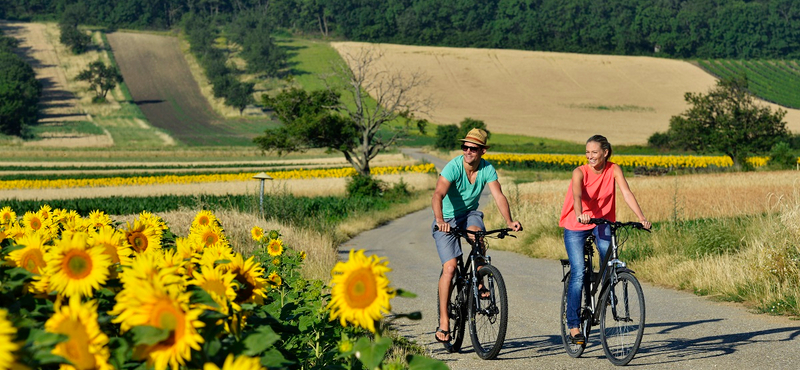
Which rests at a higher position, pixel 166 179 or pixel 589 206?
pixel 589 206

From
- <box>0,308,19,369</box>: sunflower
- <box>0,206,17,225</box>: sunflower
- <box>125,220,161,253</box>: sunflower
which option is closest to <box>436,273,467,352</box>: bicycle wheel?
<box>0,206,17,225</box>: sunflower

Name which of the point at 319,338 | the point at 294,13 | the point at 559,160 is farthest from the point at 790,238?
the point at 294,13

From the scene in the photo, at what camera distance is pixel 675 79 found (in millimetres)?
120938

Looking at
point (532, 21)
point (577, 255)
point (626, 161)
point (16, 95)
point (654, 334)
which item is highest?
point (532, 21)

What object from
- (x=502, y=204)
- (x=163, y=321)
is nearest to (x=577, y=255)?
(x=502, y=204)

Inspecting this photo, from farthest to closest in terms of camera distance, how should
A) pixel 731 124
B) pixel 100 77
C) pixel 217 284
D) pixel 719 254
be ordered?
1. pixel 100 77
2. pixel 731 124
3. pixel 719 254
4. pixel 217 284

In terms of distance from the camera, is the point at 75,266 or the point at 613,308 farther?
the point at 613,308

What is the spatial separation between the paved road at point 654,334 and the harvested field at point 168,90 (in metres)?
81.1

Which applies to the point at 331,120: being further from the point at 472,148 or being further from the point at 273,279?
the point at 273,279

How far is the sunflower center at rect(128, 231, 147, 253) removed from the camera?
4.61 m

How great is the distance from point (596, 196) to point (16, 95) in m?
98.2

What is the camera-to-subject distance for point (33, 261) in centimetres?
359

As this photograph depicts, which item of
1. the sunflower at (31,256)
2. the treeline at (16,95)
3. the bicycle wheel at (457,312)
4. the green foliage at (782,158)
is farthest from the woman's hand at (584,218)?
the treeline at (16,95)

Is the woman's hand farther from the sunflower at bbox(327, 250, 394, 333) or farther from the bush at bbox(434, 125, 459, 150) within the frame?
the bush at bbox(434, 125, 459, 150)
